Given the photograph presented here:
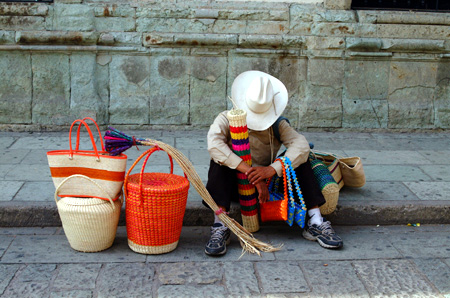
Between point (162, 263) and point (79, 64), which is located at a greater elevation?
point (79, 64)

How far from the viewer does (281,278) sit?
10.3 ft

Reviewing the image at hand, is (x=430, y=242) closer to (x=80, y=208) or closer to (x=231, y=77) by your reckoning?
(x=80, y=208)

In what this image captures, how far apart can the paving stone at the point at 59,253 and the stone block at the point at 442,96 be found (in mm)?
4365

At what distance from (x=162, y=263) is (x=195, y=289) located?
0.39 meters

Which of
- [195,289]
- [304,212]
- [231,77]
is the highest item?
[231,77]

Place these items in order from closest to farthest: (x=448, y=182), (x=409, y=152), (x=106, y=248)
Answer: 1. (x=106, y=248)
2. (x=448, y=182)
3. (x=409, y=152)

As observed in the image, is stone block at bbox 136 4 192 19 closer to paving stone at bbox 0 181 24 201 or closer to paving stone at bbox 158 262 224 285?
paving stone at bbox 0 181 24 201

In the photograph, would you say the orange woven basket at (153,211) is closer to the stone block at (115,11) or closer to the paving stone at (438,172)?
the paving stone at (438,172)

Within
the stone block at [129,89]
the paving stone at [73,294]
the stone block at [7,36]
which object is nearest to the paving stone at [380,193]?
the paving stone at [73,294]

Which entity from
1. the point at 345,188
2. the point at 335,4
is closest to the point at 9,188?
the point at 345,188

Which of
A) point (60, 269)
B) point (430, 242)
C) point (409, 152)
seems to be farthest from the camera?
point (409, 152)

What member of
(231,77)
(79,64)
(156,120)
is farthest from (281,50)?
(79,64)

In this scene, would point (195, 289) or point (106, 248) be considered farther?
point (106, 248)

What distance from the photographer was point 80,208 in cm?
328
